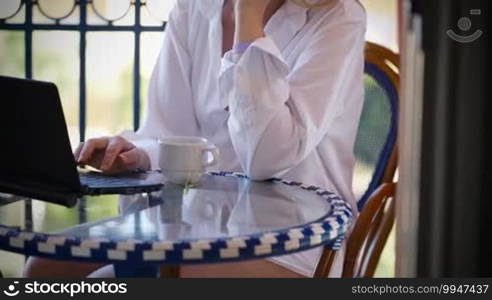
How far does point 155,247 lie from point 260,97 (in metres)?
0.42

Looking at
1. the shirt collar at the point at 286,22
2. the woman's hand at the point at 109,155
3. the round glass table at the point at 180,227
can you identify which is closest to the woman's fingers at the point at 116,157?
the woman's hand at the point at 109,155

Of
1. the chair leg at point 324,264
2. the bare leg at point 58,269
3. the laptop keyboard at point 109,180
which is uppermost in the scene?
the laptop keyboard at point 109,180

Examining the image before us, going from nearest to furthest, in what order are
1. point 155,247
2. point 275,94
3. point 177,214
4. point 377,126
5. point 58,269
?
point 155,247, point 177,214, point 275,94, point 58,269, point 377,126

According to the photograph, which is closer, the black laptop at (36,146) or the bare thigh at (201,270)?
the black laptop at (36,146)

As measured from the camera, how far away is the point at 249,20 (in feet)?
3.89

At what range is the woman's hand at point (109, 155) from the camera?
1.16 m

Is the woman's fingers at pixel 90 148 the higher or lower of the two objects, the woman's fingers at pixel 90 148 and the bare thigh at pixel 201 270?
the higher

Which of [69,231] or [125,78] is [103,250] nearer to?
[69,231]

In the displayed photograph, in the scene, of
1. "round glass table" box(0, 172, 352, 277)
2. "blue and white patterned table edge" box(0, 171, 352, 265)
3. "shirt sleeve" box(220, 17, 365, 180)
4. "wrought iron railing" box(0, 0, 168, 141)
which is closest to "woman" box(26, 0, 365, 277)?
"shirt sleeve" box(220, 17, 365, 180)

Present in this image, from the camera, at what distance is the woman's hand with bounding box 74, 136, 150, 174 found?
1160 millimetres

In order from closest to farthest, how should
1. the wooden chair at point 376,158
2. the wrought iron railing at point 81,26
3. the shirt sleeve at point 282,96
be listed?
1. the shirt sleeve at point 282,96
2. the wooden chair at point 376,158
3. the wrought iron railing at point 81,26

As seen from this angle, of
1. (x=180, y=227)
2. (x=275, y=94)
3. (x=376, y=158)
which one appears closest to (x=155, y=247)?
(x=180, y=227)
